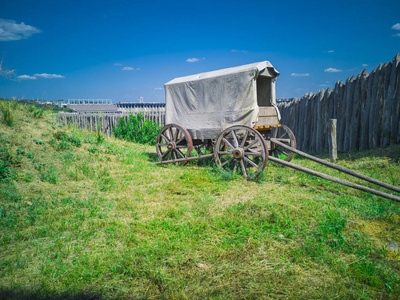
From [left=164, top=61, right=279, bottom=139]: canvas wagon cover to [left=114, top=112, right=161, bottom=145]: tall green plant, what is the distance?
5.43 m

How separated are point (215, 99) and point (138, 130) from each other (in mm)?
7395

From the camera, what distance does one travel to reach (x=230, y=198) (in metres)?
4.12

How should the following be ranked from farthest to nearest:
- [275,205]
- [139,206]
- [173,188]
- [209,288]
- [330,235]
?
[173,188] → [139,206] → [275,205] → [330,235] → [209,288]

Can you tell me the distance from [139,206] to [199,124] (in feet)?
10.1

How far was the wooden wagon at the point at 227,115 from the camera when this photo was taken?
537cm

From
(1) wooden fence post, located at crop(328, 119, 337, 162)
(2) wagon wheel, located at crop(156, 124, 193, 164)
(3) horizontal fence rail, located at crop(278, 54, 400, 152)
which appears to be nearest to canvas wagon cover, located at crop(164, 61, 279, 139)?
(2) wagon wheel, located at crop(156, 124, 193, 164)

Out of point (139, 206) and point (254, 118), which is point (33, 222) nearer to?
point (139, 206)

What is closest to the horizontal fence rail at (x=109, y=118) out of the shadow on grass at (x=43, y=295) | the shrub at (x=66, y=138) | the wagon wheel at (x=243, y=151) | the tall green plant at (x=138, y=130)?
the tall green plant at (x=138, y=130)

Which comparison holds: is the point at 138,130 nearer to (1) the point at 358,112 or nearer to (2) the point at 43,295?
(1) the point at 358,112

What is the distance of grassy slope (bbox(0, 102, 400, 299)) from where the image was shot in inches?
86.0

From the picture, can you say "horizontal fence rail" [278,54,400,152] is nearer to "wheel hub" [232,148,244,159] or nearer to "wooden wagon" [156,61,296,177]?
"wooden wagon" [156,61,296,177]

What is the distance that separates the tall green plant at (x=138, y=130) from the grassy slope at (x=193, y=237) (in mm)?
7058

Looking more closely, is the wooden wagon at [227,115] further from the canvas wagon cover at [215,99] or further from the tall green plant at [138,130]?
the tall green plant at [138,130]

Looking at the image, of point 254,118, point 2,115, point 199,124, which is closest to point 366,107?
point 254,118
